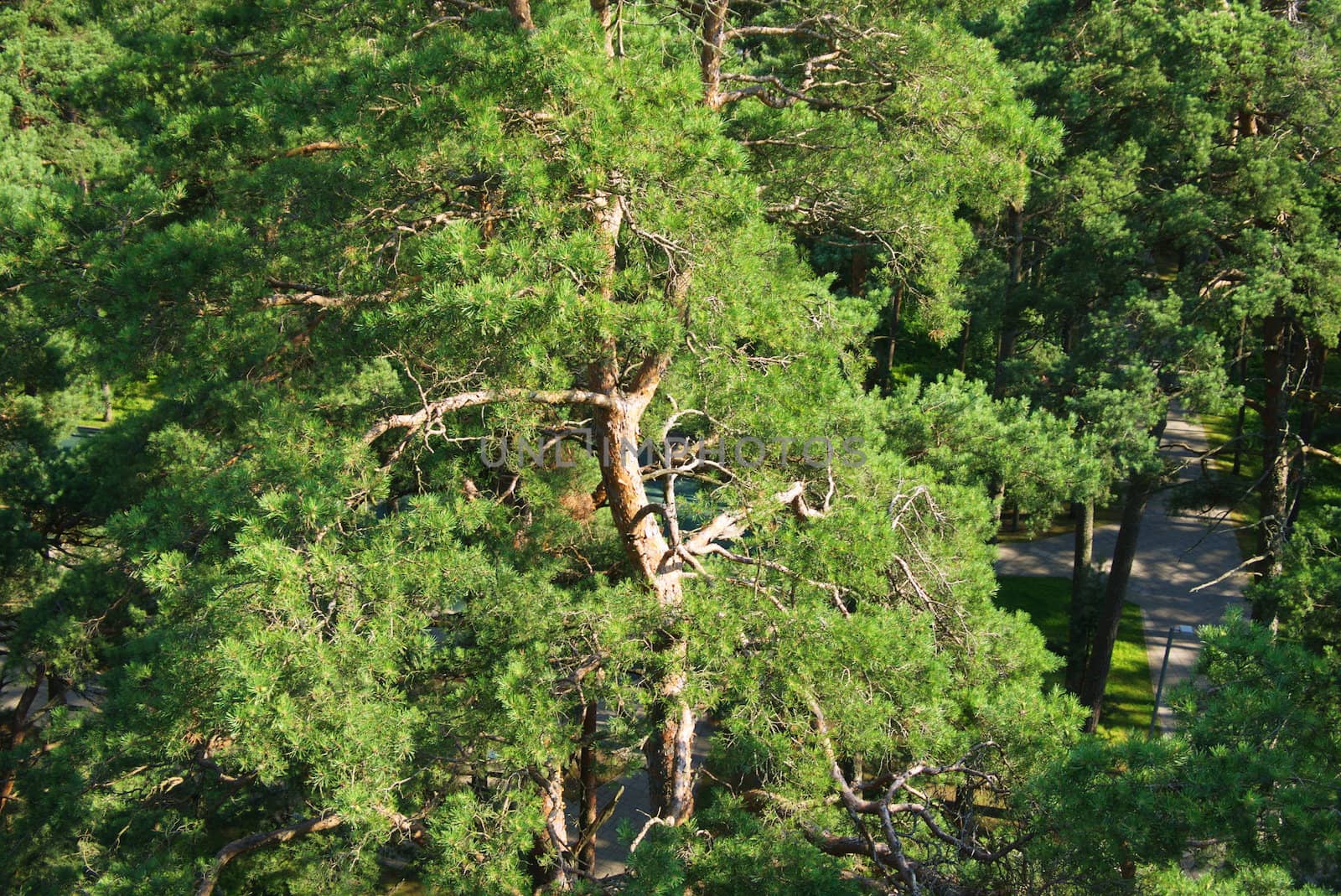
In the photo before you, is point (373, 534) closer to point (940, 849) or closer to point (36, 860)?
point (940, 849)

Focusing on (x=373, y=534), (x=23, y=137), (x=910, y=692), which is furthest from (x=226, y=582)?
(x=23, y=137)

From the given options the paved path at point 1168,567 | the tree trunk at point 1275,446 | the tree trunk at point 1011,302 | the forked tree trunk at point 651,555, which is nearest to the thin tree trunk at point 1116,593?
the tree trunk at point 1275,446

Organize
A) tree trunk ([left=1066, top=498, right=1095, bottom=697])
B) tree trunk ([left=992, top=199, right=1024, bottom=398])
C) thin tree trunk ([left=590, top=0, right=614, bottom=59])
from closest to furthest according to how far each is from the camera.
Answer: thin tree trunk ([left=590, top=0, right=614, bottom=59])
tree trunk ([left=992, top=199, right=1024, bottom=398])
tree trunk ([left=1066, top=498, right=1095, bottom=697])

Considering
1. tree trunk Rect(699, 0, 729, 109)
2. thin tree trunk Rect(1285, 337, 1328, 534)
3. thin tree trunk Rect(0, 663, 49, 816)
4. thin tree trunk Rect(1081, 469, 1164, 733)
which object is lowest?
thin tree trunk Rect(0, 663, 49, 816)

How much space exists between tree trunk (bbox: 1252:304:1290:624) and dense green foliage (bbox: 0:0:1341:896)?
3620 mm

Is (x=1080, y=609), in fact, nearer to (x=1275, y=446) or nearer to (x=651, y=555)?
(x=1275, y=446)

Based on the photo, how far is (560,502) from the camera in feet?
27.1

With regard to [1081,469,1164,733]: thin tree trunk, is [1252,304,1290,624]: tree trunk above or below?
above

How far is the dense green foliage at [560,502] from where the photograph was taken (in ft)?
15.5

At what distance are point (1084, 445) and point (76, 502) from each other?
1080 cm

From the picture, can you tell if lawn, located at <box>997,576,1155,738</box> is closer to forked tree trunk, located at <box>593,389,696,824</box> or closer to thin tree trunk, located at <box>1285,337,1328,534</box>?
thin tree trunk, located at <box>1285,337,1328,534</box>

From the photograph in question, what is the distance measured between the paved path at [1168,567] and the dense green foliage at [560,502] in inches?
334

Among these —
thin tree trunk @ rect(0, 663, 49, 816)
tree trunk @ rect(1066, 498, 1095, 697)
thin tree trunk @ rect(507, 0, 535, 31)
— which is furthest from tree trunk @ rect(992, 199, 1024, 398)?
thin tree trunk @ rect(0, 663, 49, 816)

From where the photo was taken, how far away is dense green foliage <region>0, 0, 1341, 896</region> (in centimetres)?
471
